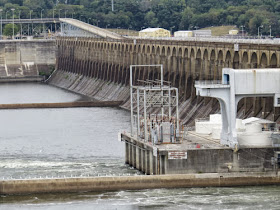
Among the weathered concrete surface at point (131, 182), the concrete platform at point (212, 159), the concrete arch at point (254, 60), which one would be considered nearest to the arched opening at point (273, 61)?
the concrete arch at point (254, 60)

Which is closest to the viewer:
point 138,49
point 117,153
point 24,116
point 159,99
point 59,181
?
point 59,181

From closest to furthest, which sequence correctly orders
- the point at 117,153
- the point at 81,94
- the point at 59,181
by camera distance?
1. the point at 59,181
2. the point at 117,153
3. the point at 81,94

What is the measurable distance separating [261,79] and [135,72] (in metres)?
81.2

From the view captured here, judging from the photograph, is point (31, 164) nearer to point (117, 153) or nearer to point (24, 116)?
point (117, 153)

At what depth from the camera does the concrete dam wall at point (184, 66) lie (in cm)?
10844

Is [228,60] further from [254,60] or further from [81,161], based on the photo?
[81,161]

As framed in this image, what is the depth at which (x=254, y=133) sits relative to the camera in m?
82.9

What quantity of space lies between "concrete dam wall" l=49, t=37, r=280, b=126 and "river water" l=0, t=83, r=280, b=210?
9376 mm

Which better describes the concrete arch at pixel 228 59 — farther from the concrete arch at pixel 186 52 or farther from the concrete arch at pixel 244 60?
the concrete arch at pixel 186 52

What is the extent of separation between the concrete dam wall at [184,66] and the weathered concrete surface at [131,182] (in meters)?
18.5

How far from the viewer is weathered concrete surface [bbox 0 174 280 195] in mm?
78812

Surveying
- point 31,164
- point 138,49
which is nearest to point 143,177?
point 31,164

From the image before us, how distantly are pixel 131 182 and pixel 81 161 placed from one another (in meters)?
16.6

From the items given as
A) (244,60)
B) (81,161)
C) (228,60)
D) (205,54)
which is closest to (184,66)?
(205,54)
